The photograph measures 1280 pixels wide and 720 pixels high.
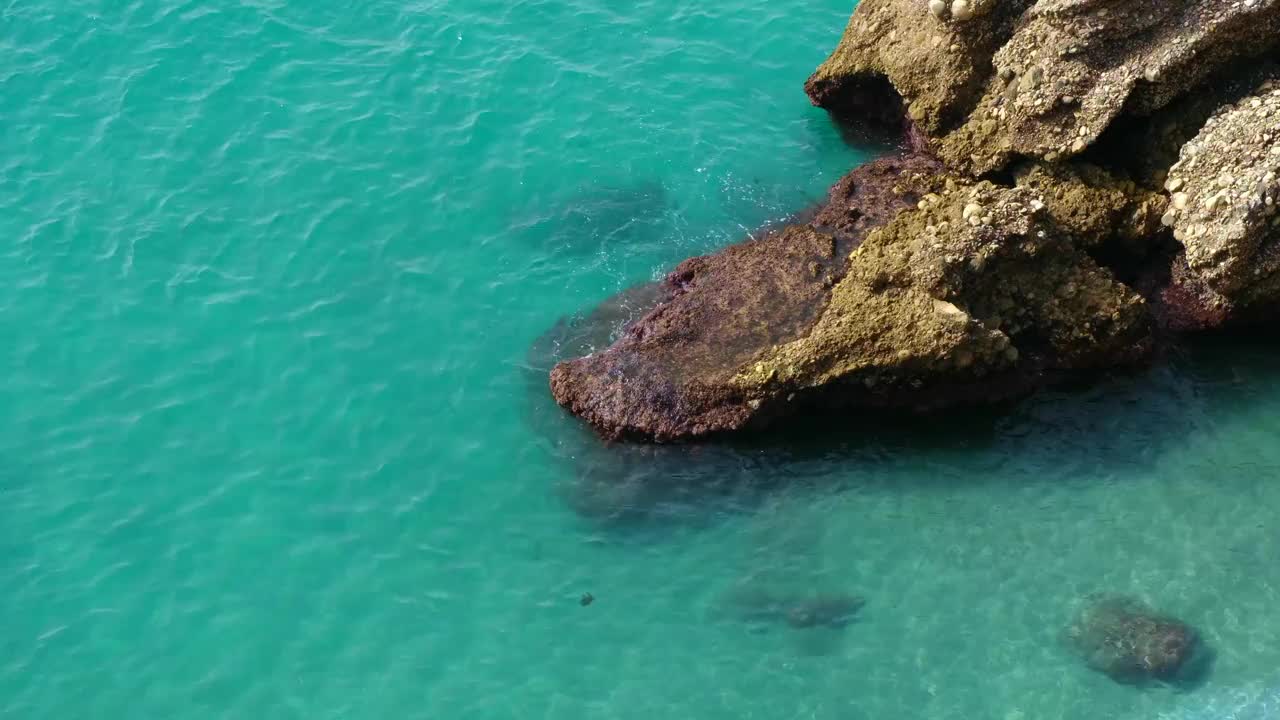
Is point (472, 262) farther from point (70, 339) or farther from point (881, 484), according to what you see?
point (881, 484)

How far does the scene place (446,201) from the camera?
20281 millimetres

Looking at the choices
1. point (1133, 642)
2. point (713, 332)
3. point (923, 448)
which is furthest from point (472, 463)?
point (1133, 642)

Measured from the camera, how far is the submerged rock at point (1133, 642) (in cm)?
1335

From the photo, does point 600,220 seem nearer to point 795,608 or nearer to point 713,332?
point 713,332

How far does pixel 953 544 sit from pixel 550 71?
42.4 ft

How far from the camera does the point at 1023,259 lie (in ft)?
52.6

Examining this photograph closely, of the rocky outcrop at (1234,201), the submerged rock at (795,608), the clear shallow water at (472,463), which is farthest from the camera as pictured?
the rocky outcrop at (1234,201)

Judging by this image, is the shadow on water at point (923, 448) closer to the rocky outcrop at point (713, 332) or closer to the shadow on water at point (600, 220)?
the rocky outcrop at point (713, 332)

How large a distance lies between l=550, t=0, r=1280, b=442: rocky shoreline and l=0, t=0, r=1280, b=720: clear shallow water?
2.32 feet

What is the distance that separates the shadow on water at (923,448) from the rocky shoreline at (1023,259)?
31 centimetres

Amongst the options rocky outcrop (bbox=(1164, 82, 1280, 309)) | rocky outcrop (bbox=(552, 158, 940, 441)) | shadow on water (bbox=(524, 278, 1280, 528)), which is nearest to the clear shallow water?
shadow on water (bbox=(524, 278, 1280, 528))

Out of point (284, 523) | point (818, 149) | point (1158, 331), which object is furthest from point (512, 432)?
point (1158, 331)

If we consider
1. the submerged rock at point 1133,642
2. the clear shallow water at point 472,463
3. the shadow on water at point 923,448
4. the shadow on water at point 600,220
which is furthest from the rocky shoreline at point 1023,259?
the submerged rock at point 1133,642

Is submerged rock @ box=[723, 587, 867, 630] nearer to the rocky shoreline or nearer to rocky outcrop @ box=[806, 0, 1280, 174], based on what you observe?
the rocky shoreline
